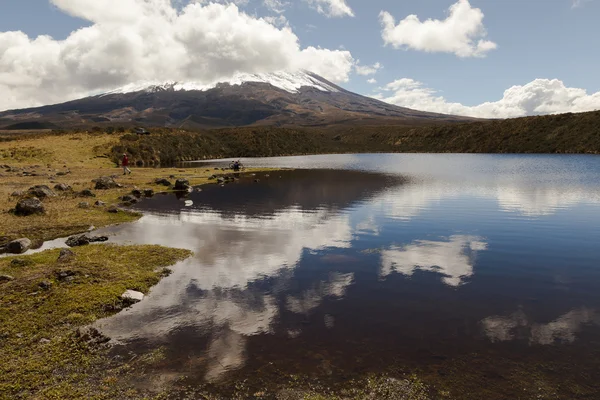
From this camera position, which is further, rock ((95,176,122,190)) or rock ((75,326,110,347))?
rock ((95,176,122,190))

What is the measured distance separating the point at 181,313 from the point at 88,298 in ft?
15.0

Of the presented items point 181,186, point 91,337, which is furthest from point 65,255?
point 181,186

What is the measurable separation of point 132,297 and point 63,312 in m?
2.71

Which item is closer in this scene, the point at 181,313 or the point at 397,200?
the point at 181,313

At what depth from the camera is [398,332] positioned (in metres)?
14.2

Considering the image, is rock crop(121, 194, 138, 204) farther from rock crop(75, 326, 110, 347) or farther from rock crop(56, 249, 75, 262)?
rock crop(75, 326, 110, 347)

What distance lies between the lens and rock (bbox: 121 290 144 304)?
16.8 metres

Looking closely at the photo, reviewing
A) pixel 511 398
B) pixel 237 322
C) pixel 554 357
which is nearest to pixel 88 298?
pixel 237 322

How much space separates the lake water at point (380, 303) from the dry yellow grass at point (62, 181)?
475 centimetres

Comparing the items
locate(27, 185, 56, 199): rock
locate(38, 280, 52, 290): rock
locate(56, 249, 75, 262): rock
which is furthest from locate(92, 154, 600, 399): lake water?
locate(27, 185, 56, 199): rock

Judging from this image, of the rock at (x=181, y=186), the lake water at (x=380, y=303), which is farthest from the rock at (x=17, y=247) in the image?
the rock at (x=181, y=186)

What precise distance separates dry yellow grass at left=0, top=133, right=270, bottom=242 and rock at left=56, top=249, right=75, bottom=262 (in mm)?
7074

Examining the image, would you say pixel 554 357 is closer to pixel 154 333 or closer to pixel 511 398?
pixel 511 398

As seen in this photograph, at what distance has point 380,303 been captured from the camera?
16.8m
